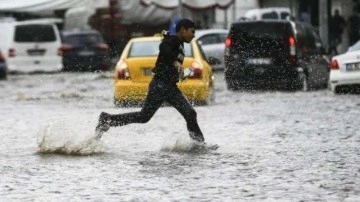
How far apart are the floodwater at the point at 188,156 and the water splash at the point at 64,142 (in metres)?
0.01

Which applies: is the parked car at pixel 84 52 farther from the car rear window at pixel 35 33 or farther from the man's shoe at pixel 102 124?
the man's shoe at pixel 102 124

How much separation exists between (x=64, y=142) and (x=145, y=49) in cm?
779

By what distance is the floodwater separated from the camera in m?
9.30

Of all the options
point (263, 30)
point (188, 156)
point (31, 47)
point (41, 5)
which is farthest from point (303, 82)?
point (41, 5)

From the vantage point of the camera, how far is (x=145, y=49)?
2017cm

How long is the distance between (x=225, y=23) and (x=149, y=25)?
3.68 m

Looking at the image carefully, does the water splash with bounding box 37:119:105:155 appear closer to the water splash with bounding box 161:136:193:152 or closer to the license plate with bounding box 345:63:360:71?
the water splash with bounding box 161:136:193:152

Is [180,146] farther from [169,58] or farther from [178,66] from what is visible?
[169,58]

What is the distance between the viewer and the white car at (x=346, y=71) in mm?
22438

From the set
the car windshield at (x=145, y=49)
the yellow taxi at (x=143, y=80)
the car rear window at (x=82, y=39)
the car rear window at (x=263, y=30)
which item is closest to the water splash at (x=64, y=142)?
the yellow taxi at (x=143, y=80)

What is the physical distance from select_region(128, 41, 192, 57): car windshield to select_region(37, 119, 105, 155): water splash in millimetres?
7188

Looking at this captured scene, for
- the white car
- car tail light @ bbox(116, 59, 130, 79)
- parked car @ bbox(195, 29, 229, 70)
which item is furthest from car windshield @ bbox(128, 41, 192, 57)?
parked car @ bbox(195, 29, 229, 70)

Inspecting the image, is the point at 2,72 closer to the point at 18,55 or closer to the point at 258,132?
the point at 18,55

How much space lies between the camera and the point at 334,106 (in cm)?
1972
